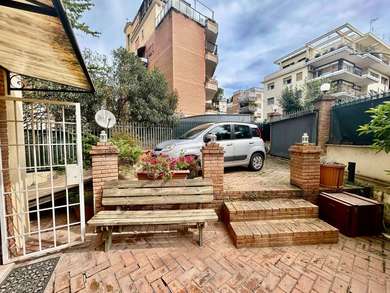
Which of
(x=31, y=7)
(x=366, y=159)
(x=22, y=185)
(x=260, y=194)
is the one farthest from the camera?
(x=366, y=159)

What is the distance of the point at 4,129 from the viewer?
2.71m

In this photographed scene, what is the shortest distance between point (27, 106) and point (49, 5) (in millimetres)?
6574

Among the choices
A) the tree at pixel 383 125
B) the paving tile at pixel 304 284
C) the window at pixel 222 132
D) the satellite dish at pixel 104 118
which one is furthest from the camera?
the window at pixel 222 132

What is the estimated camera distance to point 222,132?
560cm

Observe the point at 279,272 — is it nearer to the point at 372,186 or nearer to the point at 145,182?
the point at 145,182

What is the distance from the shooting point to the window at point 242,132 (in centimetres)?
576

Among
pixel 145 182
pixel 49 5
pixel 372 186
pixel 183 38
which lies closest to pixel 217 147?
pixel 145 182

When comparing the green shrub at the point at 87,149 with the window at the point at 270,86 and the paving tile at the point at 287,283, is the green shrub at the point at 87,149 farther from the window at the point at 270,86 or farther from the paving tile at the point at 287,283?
the window at the point at 270,86

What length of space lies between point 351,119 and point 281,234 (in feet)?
15.4

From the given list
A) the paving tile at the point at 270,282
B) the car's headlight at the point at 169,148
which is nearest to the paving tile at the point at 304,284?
the paving tile at the point at 270,282

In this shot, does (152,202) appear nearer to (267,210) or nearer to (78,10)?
(267,210)

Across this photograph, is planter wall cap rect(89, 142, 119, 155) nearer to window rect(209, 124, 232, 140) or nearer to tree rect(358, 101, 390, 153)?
window rect(209, 124, 232, 140)

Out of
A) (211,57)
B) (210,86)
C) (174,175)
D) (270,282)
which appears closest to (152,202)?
(174,175)

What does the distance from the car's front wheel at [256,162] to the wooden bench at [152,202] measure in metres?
3.04
